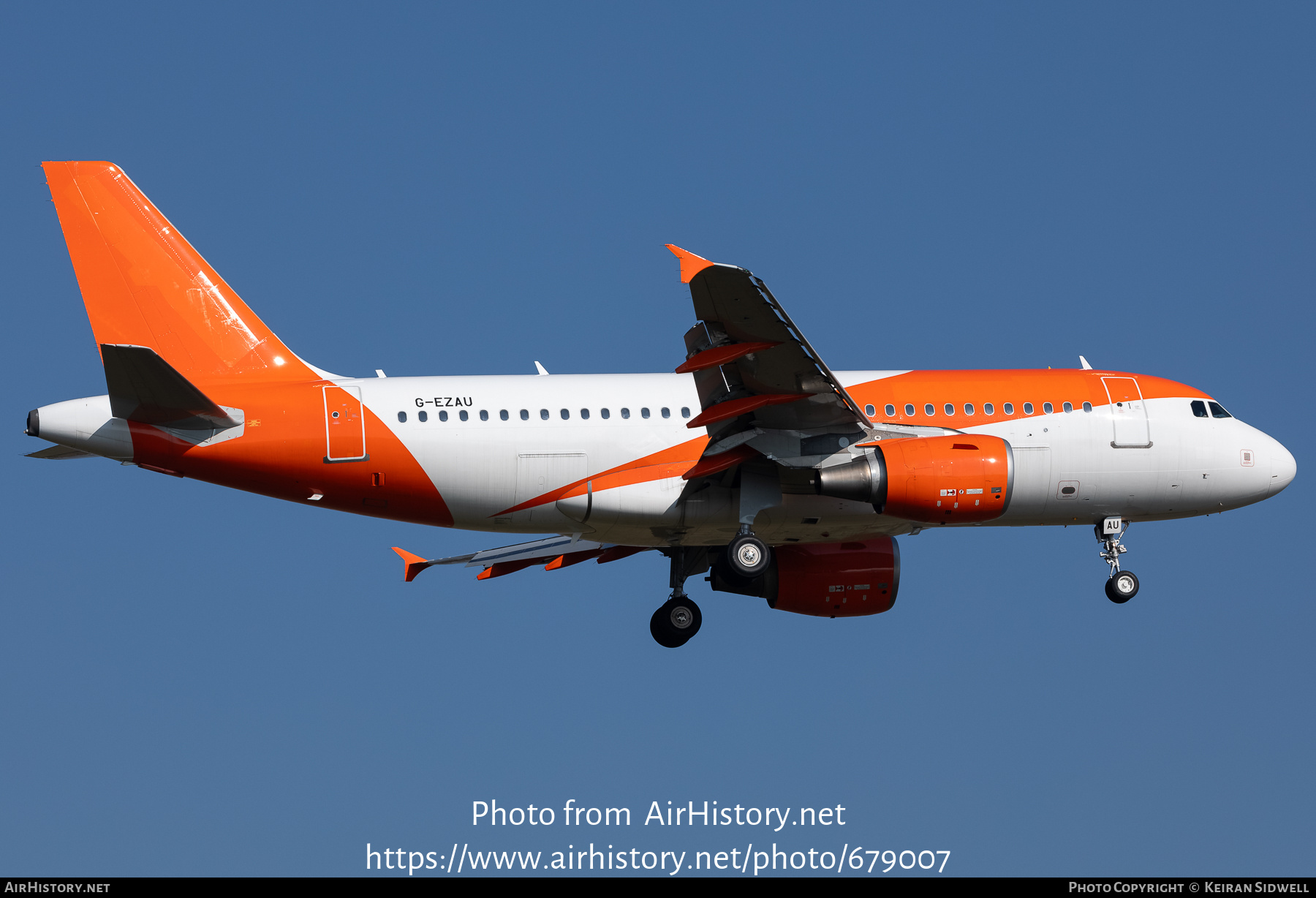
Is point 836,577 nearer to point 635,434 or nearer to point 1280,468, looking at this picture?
point 635,434

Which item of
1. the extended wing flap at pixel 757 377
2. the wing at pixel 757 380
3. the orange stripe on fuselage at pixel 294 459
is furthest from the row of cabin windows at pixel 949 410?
the orange stripe on fuselage at pixel 294 459

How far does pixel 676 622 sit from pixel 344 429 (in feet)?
30.4

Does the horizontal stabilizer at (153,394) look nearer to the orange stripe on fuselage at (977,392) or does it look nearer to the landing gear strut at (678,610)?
the landing gear strut at (678,610)

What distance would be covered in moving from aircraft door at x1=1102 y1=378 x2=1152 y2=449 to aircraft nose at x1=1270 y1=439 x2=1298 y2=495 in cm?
340

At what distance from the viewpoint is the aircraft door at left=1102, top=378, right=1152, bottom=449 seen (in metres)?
32.3

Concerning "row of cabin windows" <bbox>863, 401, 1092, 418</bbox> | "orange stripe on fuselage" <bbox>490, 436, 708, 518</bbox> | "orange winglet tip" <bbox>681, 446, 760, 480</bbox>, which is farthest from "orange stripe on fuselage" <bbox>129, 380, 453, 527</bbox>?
"row of cabin windows" <bbox>863, 401, 1092, 418</bbox>

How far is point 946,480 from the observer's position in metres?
29.6

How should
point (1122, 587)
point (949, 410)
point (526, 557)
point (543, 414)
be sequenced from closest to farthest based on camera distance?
point (543, 414) < point (949, 410) < point (1122, 587) < point (526, 557)

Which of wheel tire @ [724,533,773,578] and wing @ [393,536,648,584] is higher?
wing @ [393,536,648,584]

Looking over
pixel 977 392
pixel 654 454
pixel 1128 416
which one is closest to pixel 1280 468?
pixel 1128 416

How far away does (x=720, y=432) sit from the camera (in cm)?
3025

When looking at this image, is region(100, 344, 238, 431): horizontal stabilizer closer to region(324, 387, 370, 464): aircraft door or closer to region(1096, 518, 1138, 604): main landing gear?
region(324, 387, 370, 464): aircraft door

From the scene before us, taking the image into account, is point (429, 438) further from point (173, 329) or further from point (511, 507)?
point (173, 329)

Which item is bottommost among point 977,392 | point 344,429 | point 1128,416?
point 344,429
